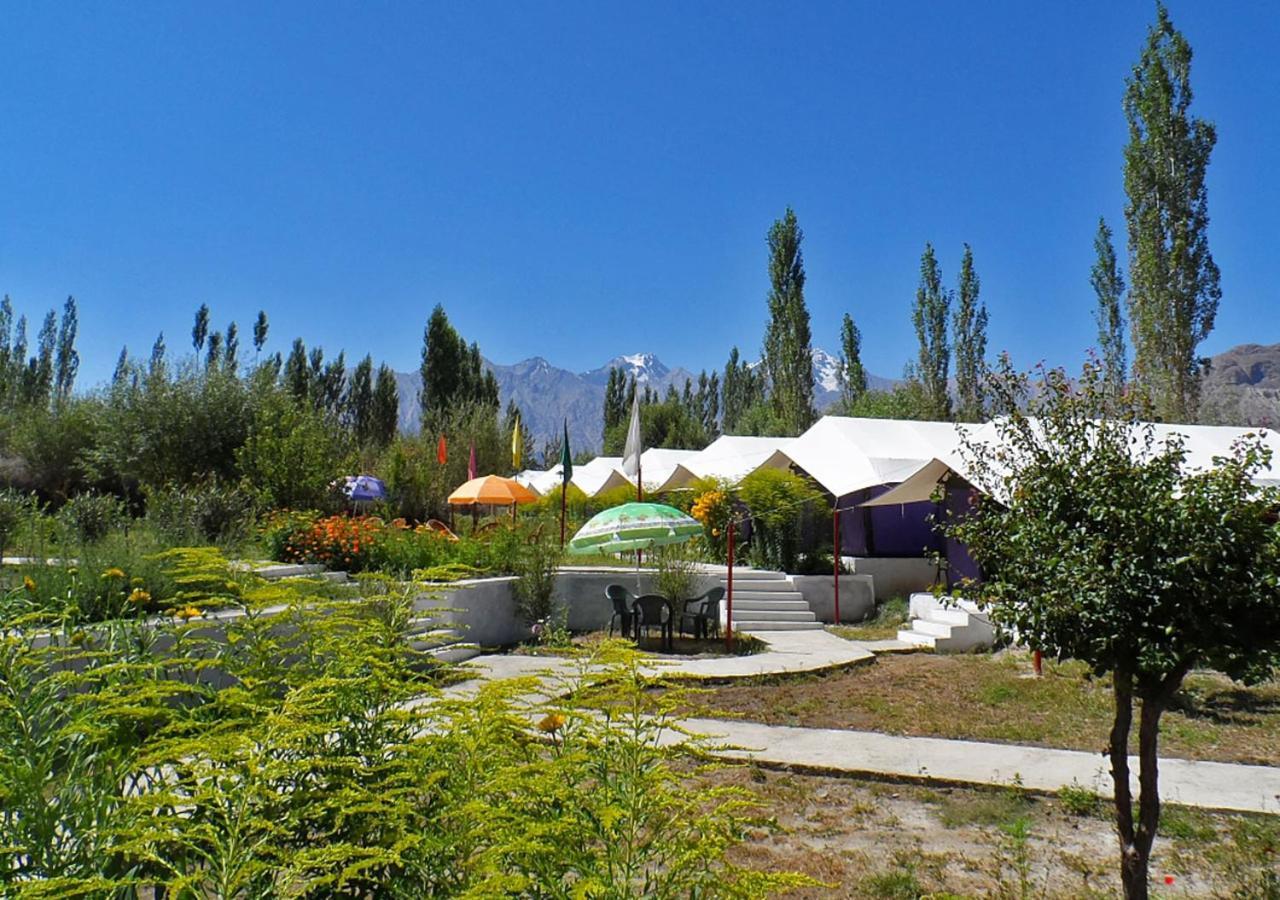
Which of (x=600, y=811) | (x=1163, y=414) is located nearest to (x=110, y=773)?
(x=600, y=811)

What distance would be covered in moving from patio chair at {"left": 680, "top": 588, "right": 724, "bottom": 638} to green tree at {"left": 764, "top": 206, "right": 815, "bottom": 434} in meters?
22.3

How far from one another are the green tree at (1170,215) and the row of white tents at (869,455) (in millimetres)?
4555

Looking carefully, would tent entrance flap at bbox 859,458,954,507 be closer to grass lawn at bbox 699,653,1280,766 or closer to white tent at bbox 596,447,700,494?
grass lawn at bbox 699,653,1280,766

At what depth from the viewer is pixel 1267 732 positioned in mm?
6930

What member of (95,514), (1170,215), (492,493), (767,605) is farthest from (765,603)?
(1170,215)

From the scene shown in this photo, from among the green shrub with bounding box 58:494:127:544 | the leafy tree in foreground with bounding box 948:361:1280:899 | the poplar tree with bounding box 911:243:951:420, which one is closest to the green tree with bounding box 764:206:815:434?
the poplar tree with bounding box 911:243:951:420

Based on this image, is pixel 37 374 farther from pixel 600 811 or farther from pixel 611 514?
pixel 600 811

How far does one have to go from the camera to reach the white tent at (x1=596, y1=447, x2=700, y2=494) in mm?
25227

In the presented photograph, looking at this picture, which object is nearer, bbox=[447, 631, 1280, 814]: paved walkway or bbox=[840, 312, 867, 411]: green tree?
bbox=[447, 631, 1280, 814]: paved walkway

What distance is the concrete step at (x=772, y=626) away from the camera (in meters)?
13.4

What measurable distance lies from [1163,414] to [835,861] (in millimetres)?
23420

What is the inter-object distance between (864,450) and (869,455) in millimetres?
388

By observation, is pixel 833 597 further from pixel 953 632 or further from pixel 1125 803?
pixel 1125 803

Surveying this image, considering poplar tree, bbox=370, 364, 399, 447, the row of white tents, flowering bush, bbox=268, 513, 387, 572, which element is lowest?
flowering bush, bbox=268, 513, 387, 572
